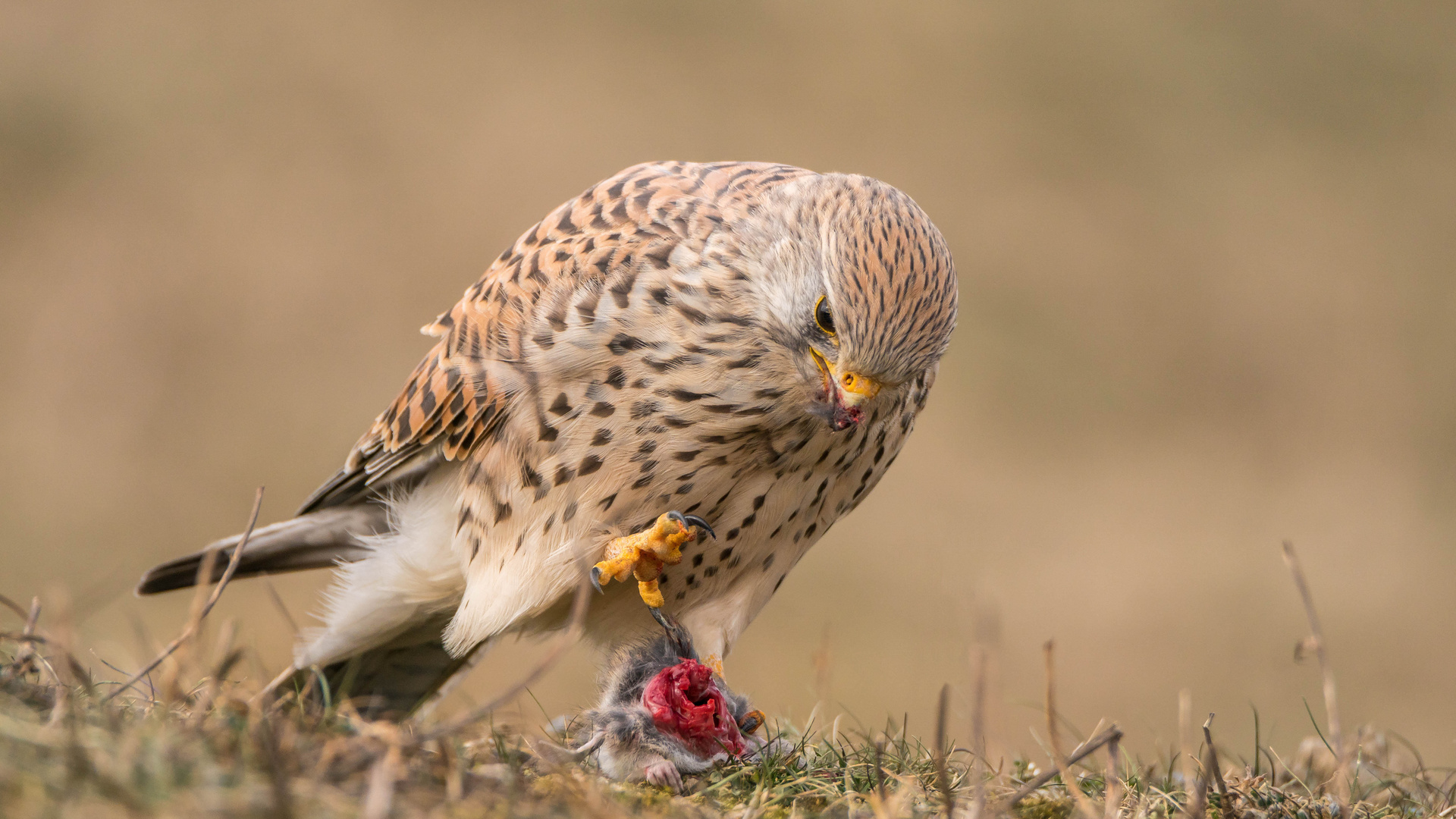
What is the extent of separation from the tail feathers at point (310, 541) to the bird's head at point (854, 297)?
5.92 ft

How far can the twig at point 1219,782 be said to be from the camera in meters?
2.16

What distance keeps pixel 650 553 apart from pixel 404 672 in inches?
56.8

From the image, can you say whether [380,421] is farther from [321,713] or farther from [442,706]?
[321,713]

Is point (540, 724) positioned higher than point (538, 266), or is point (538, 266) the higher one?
point (538, 266)

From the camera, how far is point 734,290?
118 inches

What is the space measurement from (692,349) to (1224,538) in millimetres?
7856

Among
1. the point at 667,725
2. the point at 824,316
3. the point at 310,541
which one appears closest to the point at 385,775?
the point at 667,725

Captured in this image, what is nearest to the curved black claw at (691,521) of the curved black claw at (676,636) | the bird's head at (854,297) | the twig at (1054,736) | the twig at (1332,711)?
the curved black claw at (676,636)

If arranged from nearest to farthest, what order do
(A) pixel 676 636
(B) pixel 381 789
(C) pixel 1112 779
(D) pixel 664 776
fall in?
1. (B) pixel 381 789
2. (C) pixel 1112 779
3. (D) pixel 664 776
4. (A) pixel 676 636

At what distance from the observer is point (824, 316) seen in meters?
2.80

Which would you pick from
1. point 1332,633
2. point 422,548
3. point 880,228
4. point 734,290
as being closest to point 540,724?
point 422,548

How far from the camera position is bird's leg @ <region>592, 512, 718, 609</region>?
3055 mm

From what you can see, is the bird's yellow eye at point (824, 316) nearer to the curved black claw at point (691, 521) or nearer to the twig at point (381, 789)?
A: the curved black claw at point (691, 521)

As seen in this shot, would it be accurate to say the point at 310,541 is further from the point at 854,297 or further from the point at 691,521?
the point at 854,297
